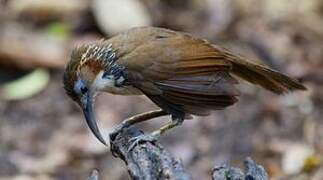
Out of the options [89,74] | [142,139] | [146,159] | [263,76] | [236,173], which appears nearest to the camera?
[236,173]

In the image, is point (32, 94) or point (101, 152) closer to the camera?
point (101, 152)

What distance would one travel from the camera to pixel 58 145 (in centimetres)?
703

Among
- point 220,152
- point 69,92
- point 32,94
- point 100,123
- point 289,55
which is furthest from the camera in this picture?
point 289,55

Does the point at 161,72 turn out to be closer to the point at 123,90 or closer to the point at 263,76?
the point at 123,90

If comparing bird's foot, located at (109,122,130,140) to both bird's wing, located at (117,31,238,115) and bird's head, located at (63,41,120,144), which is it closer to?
bird's head, located at (63,41,120,144)

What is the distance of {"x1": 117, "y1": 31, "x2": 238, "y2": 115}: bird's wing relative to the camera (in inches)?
173

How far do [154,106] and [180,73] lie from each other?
2858mm

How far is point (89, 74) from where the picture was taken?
14.5ft

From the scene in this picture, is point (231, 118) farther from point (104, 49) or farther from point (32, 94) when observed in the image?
point (104, 49)

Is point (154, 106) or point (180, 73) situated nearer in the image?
point (180, 73)

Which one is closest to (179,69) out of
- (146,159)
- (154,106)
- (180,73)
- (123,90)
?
(180,73)

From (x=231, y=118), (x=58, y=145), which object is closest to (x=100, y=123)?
(x=58, y=145)

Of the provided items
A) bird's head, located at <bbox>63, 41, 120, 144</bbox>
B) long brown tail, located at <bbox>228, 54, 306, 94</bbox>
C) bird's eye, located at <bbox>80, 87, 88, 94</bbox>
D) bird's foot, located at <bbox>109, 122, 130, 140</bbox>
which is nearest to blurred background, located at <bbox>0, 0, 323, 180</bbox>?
long brown tail, located at <bbox>228, 54, 306, 94</bbox>

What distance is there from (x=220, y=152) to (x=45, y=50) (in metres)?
1.97
